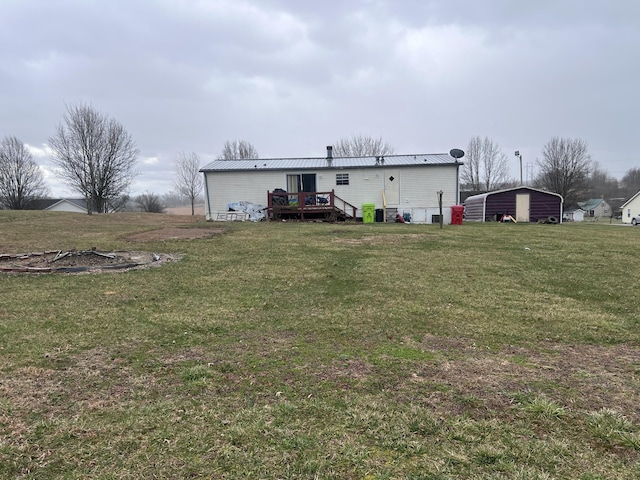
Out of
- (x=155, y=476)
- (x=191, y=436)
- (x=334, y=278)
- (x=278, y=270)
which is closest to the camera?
(x=155, y=476)

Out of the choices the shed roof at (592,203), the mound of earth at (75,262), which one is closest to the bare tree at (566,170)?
the shed roof at (592,203)

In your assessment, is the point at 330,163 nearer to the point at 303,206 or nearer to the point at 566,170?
the point at 303,206

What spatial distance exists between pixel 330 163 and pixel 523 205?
15.3 metres

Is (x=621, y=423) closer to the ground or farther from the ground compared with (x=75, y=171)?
closer to the ground

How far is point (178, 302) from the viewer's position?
5.12 meters

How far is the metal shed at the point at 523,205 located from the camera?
2752cm

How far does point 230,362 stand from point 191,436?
1.05m

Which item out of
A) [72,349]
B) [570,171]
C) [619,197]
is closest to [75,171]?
[72,349]

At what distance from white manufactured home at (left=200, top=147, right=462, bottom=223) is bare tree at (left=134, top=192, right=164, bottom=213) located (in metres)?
32.6

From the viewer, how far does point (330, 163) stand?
22172 mm

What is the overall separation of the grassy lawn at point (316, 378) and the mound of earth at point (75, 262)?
527mm

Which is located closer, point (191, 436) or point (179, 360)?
point (191, 436)

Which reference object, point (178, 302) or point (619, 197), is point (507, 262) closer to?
point (178, 302)

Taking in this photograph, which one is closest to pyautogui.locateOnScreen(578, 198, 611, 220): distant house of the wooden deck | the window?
the window
